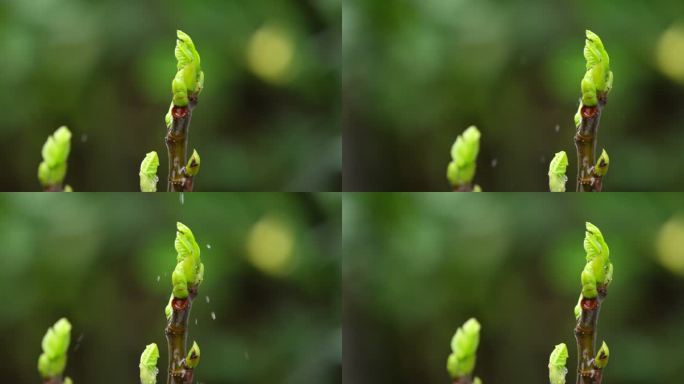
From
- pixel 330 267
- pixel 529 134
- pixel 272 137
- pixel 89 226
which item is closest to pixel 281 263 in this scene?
pixel 330 267

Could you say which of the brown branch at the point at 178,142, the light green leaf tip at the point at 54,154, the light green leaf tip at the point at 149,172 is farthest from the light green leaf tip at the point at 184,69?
the light green leaf tip at the point at 54,154

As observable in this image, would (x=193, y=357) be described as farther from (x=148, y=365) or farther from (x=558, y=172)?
(x=558, y=172)

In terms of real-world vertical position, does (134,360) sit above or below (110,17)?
below

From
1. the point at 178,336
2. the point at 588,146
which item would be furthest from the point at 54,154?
the point at 588,146

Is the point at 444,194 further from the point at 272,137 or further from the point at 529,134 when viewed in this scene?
the point at 272,137

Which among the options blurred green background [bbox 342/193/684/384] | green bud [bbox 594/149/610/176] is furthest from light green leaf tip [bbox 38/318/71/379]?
green bud [bbox 594/149/610/176]

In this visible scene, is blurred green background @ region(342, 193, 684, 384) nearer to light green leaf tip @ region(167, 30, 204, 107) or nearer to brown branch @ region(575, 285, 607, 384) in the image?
brown branch @ region(575, 285, 607, 384)

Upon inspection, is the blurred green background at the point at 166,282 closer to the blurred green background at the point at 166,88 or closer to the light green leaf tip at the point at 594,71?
the blurred green background at the point at 166,88
